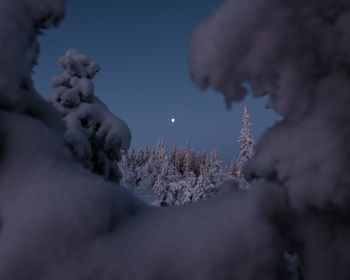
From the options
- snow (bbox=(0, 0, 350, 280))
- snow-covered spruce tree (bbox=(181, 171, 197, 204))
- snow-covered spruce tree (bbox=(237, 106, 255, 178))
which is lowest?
snow (bbox=(0, 0, 350, 280))

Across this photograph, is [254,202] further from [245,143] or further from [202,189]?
[245,143]

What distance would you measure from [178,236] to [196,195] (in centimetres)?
2215

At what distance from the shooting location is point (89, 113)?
31.8 ft

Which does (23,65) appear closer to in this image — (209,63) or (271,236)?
(209,63)

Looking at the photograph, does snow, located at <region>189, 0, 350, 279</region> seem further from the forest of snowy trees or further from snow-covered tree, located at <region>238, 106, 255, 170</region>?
snow-covered tree, located at <region>238, 106, 255, 170</region>

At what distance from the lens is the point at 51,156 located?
2.14 meters

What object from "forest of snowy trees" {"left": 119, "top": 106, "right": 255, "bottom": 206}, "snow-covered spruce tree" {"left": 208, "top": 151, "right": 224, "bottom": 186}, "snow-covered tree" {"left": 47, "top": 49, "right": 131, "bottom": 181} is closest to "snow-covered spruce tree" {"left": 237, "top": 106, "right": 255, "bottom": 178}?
"forest of snowy trees" {"left": 119, "top": 106, "right": 255, "bottom": 206}

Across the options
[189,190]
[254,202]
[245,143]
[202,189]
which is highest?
[245,143]

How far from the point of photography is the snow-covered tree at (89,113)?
9.04 m

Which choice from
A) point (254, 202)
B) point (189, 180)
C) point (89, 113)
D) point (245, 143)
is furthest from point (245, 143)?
point (254, 202)

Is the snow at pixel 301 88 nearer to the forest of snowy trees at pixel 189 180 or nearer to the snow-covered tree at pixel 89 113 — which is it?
the forest of snowy trees at pixel 189 180

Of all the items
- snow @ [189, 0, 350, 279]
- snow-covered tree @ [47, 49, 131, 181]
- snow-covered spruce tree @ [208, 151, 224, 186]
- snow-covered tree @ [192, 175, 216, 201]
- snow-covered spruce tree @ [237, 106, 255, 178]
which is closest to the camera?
snow @ [189, 0, 350, 279]

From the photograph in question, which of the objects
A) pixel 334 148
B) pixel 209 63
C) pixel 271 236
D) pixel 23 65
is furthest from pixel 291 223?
pixel 23 65

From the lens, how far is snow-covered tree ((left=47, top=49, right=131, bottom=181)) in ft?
29.7
